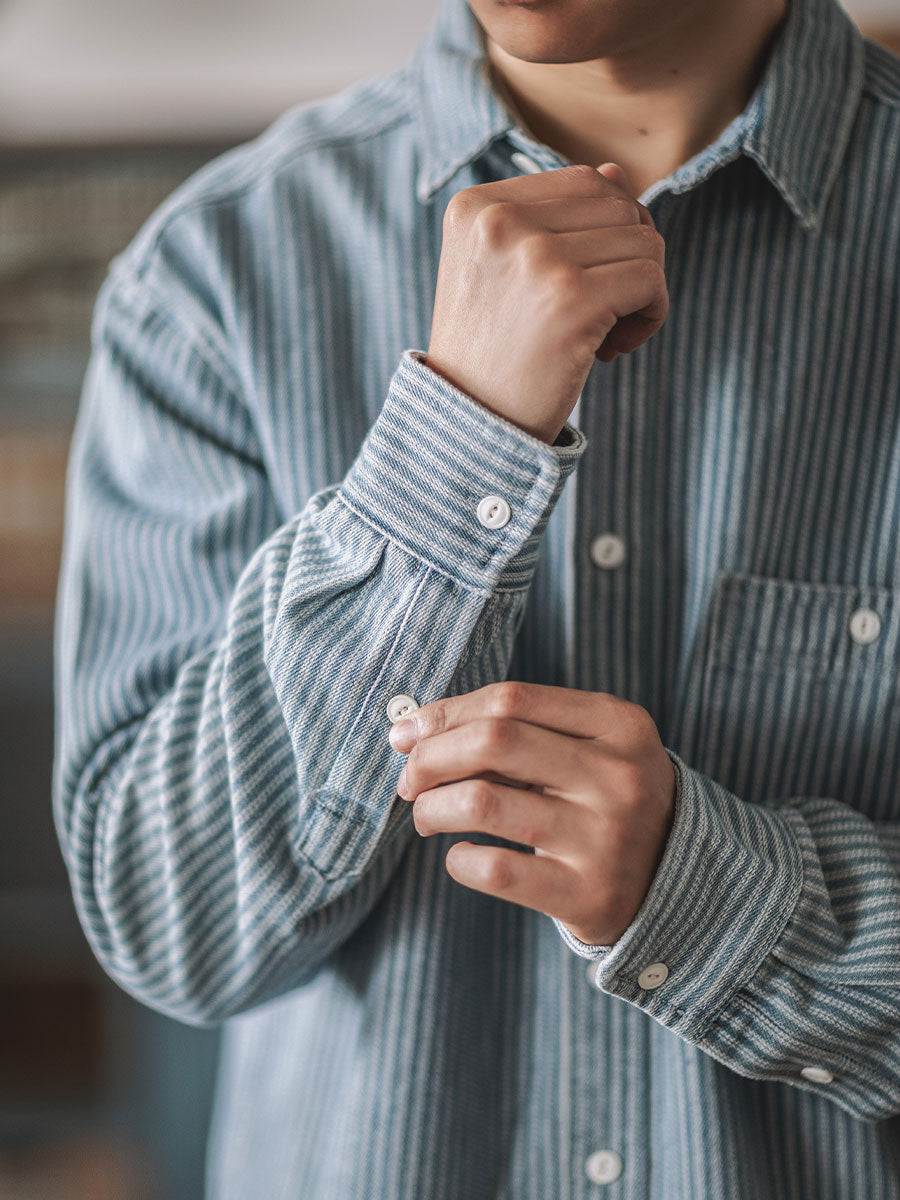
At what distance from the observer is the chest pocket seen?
543 mm

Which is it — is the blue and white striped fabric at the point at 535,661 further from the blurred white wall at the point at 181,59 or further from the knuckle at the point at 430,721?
the blurred white wall at the point at 181,59

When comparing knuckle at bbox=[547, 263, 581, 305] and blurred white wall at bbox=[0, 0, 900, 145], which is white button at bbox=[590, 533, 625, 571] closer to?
knuckle at bbox=[547, 263, 581, 305]

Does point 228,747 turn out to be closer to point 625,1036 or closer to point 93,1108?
point 625,1036

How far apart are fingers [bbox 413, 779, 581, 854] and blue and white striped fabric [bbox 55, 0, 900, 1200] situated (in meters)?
0.06

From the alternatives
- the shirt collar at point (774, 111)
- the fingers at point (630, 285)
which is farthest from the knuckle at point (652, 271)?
the shirt collar at point (774, 111)

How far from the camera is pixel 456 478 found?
436 mm

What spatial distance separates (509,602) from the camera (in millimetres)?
460

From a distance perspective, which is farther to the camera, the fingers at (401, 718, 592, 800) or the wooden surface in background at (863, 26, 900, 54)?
the wooden surface in background at (863, 26, 900, 54)

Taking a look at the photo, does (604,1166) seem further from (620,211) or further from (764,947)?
(620,211)

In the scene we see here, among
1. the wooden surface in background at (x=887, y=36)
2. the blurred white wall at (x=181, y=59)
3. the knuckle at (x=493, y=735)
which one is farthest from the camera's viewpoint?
the blurred white wall at (x=181, y=59)

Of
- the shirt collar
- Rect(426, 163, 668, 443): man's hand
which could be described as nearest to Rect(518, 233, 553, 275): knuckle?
Rect(426, 163, 668, 443): man's hand

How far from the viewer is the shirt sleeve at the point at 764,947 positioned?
1.50ft

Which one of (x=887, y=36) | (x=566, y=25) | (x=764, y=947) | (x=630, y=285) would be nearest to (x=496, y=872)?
(x=764, y=947)

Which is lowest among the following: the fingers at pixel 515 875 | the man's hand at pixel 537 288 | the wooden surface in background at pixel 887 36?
the fingers at pixel 515 875
